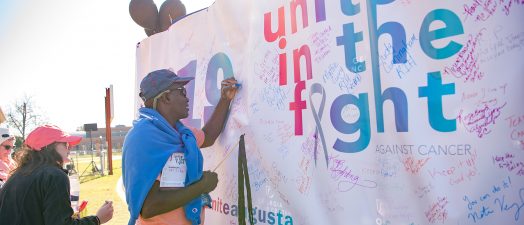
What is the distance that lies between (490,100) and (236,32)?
164 cm

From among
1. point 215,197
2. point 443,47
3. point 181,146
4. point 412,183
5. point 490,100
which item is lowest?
point 215,197

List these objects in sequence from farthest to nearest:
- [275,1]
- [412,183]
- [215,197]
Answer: [215,197]
[275,1]
[412,183]

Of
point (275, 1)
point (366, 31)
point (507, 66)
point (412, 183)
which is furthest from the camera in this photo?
point (275, 1)

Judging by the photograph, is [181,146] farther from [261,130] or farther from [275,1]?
[275,1]

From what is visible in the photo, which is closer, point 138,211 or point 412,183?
point 412,183

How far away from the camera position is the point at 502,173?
1567 millimetres

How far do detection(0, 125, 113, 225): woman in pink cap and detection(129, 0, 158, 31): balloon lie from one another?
1.95 metres

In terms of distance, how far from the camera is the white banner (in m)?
1.59

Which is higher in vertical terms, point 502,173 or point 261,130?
point 261,130

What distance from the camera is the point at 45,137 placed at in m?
2.42

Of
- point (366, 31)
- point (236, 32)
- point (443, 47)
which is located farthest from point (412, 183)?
point (236, 32)

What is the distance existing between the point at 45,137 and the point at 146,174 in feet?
2.83
